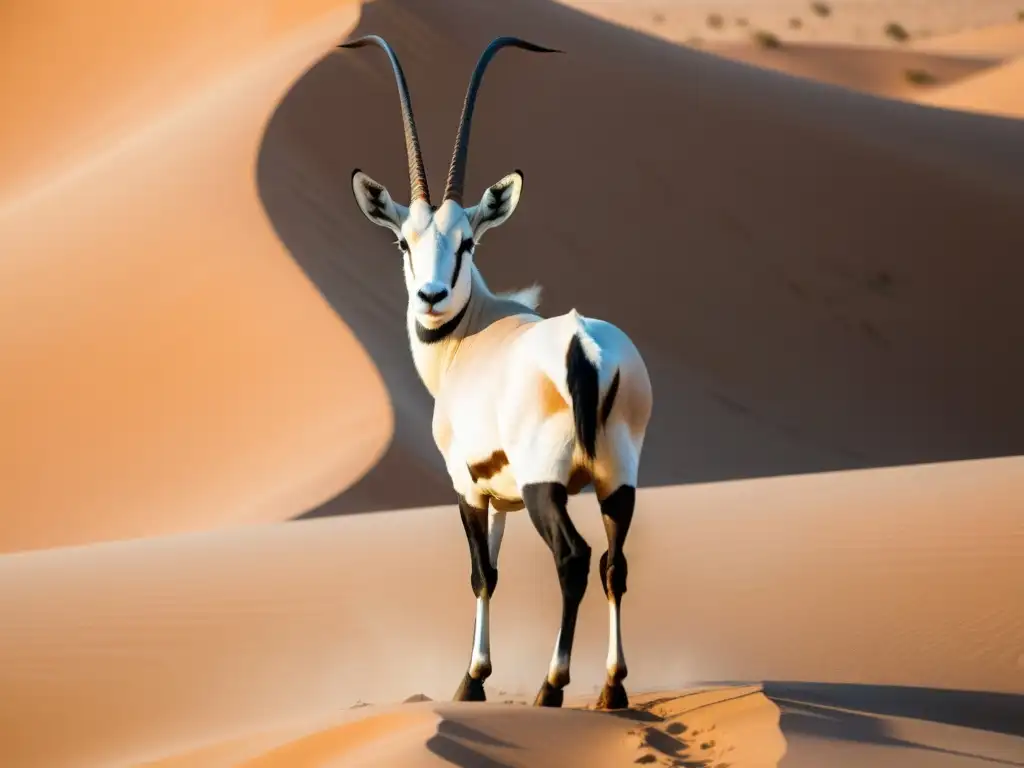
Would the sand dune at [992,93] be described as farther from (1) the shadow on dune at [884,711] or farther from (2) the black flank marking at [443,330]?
(2) the black flank marking at [443,330]

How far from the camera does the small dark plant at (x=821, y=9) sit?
276 feet

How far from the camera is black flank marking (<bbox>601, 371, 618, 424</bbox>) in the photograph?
6168 mm

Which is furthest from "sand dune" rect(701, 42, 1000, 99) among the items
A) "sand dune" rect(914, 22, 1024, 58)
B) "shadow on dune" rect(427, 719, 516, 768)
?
"shadow on dune" rect(427, 719, 516, 768)

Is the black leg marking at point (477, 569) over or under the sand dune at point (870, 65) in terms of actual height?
under

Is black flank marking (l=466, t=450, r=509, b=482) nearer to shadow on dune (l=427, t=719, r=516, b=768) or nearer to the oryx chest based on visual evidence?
the oryx chest

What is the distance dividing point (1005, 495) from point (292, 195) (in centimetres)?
1353

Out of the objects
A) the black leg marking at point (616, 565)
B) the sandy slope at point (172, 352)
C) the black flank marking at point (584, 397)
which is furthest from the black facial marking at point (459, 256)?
the sandy slope at point (172, 352)

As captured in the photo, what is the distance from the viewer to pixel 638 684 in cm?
796

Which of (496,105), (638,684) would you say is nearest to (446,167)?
(496,105)

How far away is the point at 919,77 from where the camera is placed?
50281 millimetres

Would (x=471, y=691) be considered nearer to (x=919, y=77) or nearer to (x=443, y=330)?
(x=443, y=330)

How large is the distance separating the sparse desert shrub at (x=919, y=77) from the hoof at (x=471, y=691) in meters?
45.8

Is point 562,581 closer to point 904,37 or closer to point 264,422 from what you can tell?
point 264,422

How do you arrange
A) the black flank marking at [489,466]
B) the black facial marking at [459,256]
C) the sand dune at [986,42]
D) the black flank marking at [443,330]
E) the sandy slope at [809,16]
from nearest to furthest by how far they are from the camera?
1. the black flank marking at [489,466]
2. the black facial marking at [459,256]
3. the black flank marking at [443,330]
4. the sand dune at [986,42]
5. the sandy slope at [809,16]
